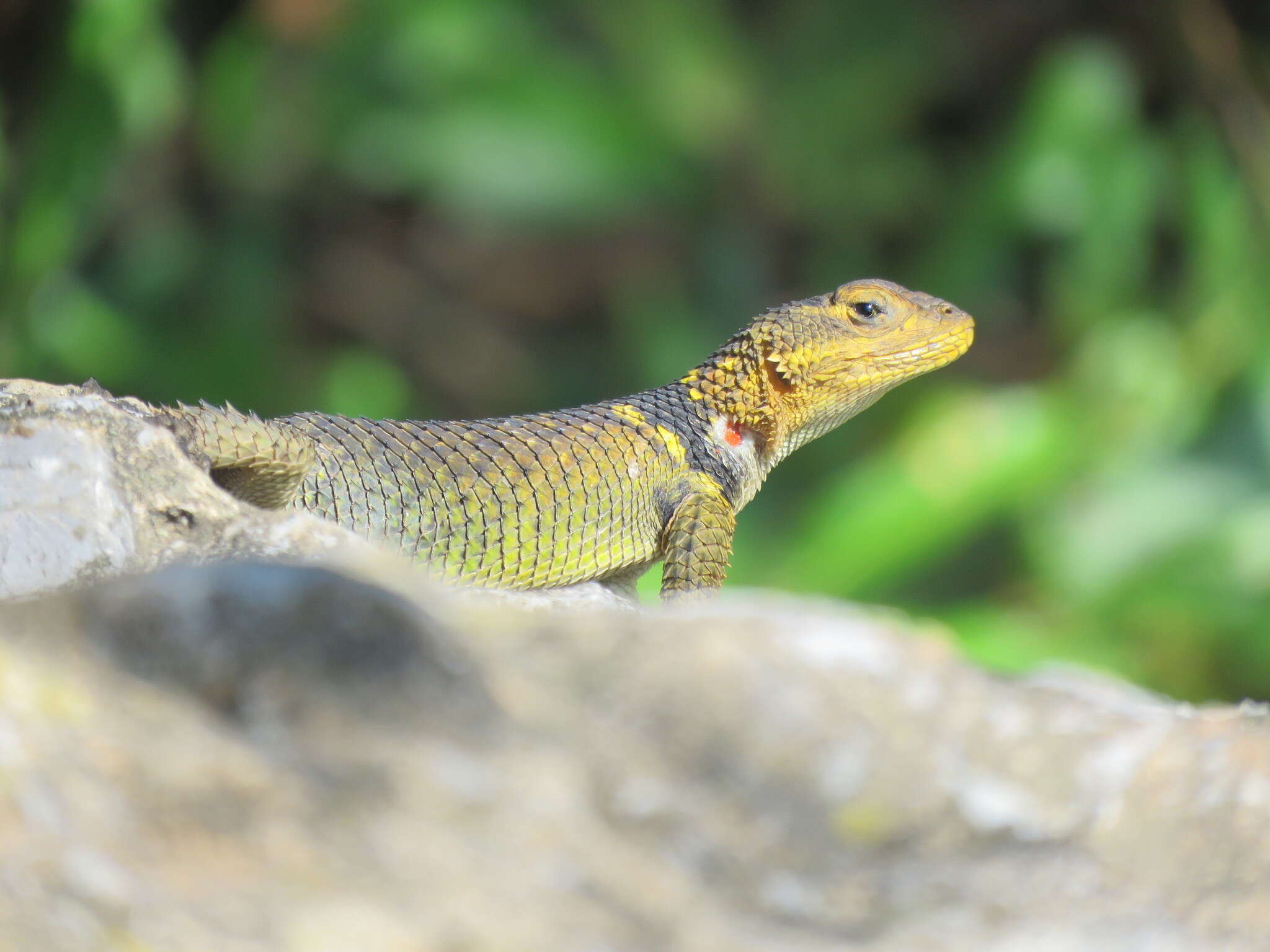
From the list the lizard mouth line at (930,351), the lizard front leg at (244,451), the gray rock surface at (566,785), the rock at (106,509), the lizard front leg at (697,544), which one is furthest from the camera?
the lizard mouth line at (930,351)

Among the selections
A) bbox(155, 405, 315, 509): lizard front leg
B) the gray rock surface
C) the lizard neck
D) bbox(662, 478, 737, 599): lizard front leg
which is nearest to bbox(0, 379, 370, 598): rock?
bbox(155, 405, 315, 509): lizard front leg

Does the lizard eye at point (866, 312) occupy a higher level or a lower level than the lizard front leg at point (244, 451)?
higher

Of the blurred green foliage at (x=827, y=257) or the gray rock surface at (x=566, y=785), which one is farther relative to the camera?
the blurred green foliage at (x=827, y=257)

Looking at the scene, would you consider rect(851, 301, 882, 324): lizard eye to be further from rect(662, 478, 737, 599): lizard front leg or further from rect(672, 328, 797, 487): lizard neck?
rect(662, 478, 737, 599): lizard front leg

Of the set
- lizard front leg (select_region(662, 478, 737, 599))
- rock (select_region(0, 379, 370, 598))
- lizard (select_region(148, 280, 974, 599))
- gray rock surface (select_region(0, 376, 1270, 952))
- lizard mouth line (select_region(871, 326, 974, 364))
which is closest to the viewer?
gray rock surface (select_region(0, 376, 1270, 952))

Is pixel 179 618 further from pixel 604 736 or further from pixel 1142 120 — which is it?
pixel 1142 120

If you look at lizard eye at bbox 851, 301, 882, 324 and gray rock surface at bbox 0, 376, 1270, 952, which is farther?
lizard eye at bbox 851, 301, 882, 324

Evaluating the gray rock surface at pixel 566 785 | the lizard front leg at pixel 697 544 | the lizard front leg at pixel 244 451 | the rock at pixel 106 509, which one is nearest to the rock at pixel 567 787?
the gray rock surface at pixel 566 785

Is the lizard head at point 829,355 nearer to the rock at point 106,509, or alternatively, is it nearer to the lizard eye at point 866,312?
the lizard eye at point 866,312
